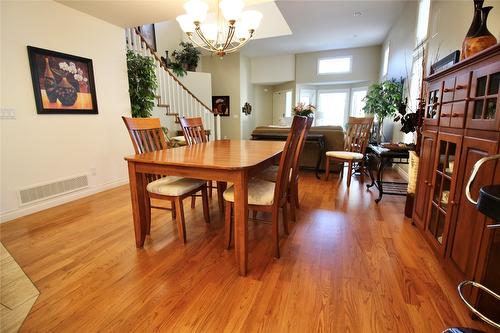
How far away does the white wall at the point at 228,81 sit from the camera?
315 inches

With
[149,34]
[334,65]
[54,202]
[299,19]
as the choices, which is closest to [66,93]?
[54,202]

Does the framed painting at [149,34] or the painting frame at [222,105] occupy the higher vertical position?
the framed painting at [149,34]

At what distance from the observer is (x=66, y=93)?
2.97m

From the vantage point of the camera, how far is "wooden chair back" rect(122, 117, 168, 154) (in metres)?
2.12

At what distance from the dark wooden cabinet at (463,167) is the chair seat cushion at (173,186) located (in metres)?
1.79

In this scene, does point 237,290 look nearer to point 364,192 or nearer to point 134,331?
point 134,331

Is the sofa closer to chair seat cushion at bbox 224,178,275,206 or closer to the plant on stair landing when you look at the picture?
the plant on stair landing

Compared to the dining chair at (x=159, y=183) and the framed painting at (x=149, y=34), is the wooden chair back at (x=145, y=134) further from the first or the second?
the framed painting at (x=149, y=34)

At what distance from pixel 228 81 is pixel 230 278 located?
748cm

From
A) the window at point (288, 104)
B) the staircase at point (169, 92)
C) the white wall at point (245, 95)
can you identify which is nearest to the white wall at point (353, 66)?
the window at point (288, 104)

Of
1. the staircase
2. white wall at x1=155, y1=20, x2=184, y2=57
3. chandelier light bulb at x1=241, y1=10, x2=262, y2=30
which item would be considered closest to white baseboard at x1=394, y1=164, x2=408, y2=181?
chandelier light bulb at x1=241, y1=10, x2=262, y2=30

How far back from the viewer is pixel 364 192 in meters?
3.37

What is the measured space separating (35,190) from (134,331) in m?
2.45

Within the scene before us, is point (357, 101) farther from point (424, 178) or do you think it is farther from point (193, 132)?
point (193, 132)
